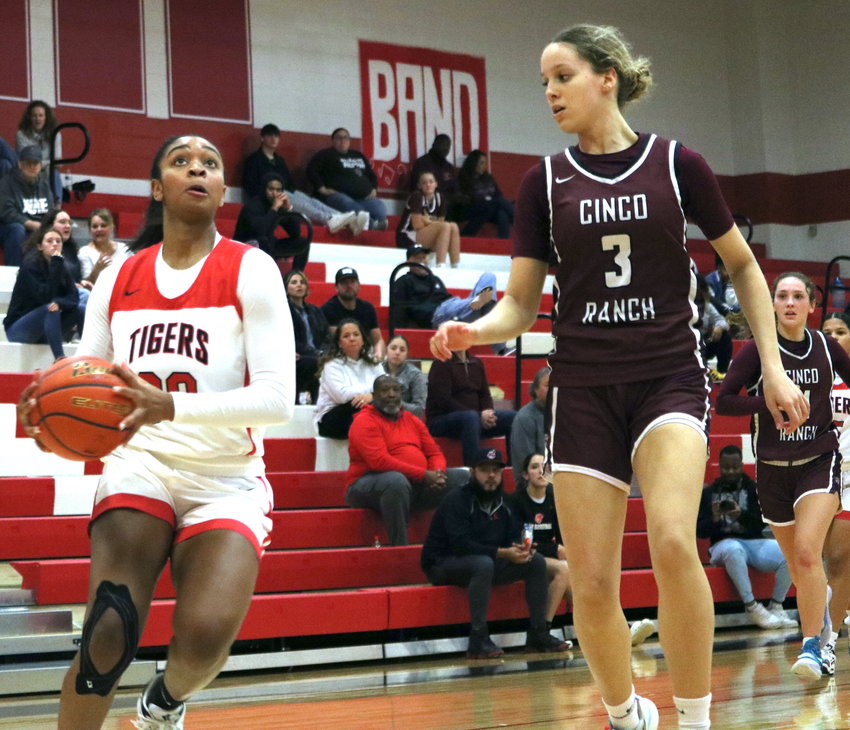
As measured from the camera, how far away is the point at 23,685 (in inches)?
247

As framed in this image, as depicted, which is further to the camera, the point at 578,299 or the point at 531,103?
the point at 531,103

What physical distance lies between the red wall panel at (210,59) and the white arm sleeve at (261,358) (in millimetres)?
11635

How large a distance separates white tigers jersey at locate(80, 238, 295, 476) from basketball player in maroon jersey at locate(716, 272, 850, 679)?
126 inches

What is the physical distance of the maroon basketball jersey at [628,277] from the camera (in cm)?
345

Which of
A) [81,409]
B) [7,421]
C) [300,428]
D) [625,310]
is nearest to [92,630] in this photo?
[81,409]

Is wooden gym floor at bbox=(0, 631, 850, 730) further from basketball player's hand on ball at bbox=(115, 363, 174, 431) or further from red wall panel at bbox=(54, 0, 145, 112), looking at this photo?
red wall panel at bbox=(54, 0, 145, 112)

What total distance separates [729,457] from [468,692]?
11.9 feet

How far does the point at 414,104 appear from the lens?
1620cm

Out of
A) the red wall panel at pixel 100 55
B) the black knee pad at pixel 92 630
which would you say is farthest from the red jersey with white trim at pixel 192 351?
the red wall panel at pixel 100 55

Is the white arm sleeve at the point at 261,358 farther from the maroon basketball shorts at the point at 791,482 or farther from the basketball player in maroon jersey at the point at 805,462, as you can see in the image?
the maroon basketball shorts at the point at 791,482

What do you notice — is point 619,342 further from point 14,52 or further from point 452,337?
point 14,52

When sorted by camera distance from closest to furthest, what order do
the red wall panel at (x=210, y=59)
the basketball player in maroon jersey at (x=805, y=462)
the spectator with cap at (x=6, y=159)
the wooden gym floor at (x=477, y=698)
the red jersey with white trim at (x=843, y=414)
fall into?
the wooden gym floor at (x=477, y=698) < the basketball player in maroon jersey at (x=805, y=462) < the red jersey with white trim at (x=843, y=414) < the spectator with cap at (x=6, y=159) < the red wall panel at (x=210, y=59)

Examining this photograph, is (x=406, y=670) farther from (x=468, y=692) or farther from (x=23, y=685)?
(x=23, y=685)

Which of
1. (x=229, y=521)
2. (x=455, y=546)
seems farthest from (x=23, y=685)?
(x=229, y=521)
